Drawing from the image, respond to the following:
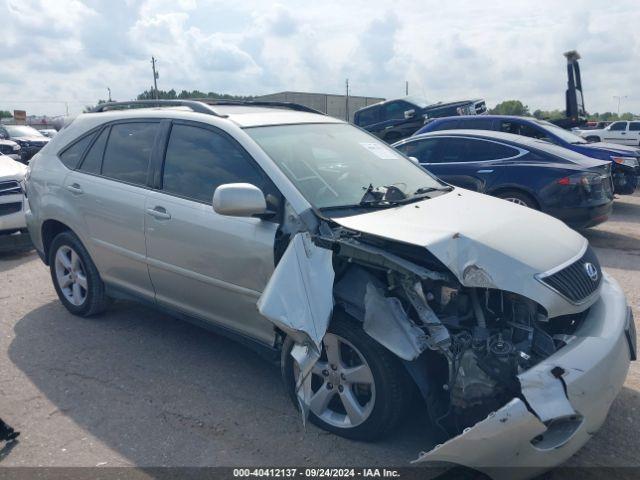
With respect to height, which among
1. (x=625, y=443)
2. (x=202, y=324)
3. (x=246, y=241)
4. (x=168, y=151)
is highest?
(x=168, y=151)

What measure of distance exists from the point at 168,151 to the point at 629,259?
5.94 meters

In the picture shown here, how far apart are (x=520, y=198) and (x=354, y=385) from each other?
18.4 feet

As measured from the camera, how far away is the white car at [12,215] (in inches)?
307

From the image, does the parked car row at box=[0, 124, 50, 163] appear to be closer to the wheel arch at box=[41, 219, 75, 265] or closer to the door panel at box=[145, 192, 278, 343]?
the wheel arch at box=[41, 219, 75, 265]

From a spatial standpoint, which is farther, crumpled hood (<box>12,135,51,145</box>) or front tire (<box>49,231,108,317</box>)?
crumpled hood (<box>12,135,51,145</box>)

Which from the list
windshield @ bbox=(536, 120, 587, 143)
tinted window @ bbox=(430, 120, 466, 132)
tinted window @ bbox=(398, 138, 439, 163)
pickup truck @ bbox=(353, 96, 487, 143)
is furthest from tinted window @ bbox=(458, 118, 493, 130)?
pickup truck @ bbox=(353, 96, 487, 143)

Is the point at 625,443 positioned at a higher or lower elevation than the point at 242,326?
lower

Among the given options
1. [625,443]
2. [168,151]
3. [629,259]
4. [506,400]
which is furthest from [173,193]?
[629,259]

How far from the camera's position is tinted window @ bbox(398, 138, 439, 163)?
914 centimetres

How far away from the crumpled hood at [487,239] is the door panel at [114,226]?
5.93 feet

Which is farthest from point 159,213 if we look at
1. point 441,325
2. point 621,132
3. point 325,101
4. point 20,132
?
point 325,101

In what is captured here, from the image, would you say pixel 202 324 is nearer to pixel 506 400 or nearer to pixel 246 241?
pixel 246 241

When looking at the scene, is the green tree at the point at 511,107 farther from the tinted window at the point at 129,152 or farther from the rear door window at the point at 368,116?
the tinted window at the point at 129,152

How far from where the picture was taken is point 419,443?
3381mm
